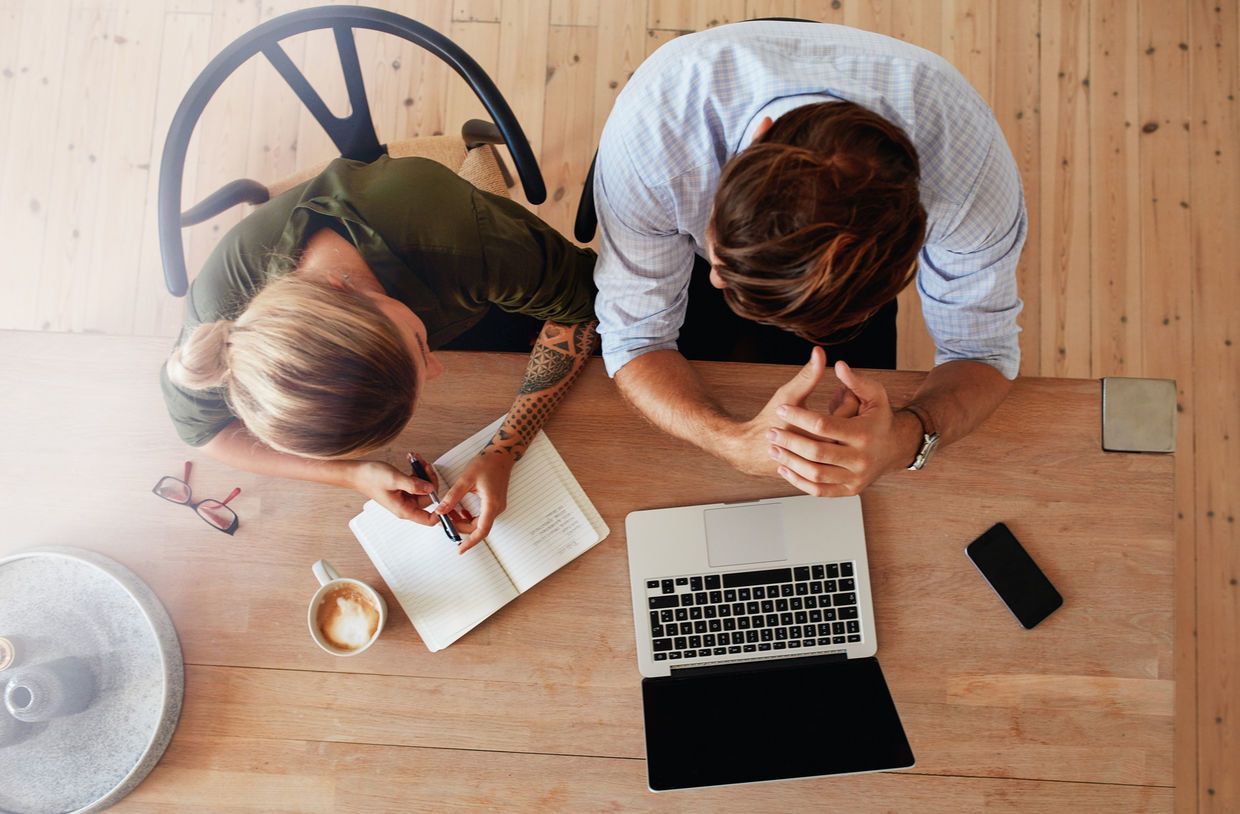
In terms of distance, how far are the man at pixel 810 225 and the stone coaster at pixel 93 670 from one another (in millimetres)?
802

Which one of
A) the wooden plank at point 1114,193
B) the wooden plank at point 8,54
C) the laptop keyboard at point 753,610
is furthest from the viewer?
the wooden plank at point 8,54

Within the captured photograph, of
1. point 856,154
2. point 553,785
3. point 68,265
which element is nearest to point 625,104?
point 856,154

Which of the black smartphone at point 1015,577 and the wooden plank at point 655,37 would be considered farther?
the wooden plank at point 655,37

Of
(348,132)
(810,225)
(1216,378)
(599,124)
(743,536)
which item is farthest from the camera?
(599,124)

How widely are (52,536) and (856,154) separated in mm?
1266

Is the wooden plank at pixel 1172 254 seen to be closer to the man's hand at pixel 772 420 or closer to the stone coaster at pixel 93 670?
the man's hand at pixel 772 420

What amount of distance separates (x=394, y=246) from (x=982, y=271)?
0.84 m

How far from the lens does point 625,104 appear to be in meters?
1.08

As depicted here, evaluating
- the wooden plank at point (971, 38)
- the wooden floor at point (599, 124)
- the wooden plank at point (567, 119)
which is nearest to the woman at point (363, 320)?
the wooden plank at point (567, 119)

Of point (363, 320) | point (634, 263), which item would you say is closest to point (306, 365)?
point (363, 320)

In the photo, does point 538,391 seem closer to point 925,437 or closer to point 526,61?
point 925,437

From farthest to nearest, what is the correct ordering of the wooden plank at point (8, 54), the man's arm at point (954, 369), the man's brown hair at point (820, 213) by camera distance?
the wooden plank at point (8, 54) < the man's arm at point (954, 369) < the man's brown hair at point (820, 213)

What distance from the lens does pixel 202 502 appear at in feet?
4.02

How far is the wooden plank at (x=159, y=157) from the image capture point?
2.09m
